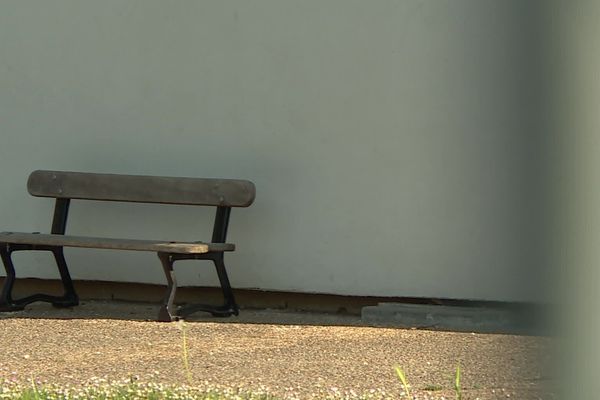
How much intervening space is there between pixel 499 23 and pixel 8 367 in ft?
14.4

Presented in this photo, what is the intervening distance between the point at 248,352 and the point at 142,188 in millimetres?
1734

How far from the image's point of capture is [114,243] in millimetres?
6207

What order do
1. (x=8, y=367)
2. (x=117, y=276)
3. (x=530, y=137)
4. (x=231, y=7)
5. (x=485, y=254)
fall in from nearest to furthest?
(x=530, y=137) < (x=8, y=367) < (x=485, y=254) < (x=231, y=7) < (x=117, y=276)

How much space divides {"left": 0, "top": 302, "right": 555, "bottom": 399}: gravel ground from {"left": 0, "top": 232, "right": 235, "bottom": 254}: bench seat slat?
43cm

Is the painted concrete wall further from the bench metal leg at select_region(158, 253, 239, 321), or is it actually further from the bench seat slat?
the bench seat slat

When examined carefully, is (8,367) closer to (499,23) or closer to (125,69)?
(125,69)

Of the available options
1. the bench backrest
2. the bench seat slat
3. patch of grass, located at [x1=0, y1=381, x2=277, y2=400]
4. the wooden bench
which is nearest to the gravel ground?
the wooden bench

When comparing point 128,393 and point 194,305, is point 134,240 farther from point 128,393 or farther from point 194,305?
point 128,393

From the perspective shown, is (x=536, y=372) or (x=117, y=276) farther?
(x=117, y=276)

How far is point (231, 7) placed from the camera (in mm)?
6566

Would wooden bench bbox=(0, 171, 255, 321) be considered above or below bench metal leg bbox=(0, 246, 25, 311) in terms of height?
above

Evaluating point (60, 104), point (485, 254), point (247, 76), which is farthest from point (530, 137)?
point (60, 104)

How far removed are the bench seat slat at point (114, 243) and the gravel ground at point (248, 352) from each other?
43 cm

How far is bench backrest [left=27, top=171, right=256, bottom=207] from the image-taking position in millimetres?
6438
